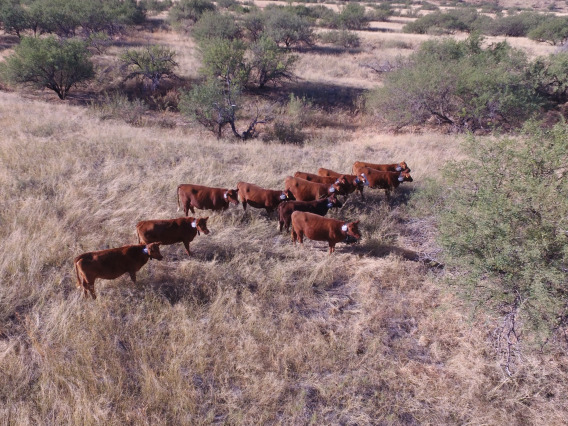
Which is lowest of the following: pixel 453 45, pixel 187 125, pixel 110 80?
pixel 187 125

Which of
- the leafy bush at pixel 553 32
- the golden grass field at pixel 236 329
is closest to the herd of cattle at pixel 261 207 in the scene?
the golden grass field at pixel 236 329

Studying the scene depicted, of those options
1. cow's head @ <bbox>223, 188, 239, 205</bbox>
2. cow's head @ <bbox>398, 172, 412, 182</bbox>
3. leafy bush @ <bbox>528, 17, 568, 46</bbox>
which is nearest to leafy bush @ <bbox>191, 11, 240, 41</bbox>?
cow's head @ <bbox>398, 172, 412, 182</bbox>

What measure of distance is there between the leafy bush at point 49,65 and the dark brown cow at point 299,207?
1668 centimetres

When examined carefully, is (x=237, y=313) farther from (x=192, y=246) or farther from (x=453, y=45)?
(x=453, y=45)

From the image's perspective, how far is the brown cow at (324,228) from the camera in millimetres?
5750

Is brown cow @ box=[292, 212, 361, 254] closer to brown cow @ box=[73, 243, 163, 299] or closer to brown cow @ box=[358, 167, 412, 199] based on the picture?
brown cow @ box=[73, 243, 163, 299]

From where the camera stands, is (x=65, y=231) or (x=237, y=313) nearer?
(x=237, y=313)

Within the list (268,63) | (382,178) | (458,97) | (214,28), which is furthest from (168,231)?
(214,28)

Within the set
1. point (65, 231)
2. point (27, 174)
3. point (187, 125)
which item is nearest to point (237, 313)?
point (65, 231)

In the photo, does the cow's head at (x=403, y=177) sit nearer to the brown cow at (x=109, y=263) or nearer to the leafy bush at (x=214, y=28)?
the brown cow at (x=109, y=263)

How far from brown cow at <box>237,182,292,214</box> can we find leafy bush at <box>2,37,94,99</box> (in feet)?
51.3

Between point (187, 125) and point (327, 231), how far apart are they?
1226 centimetres

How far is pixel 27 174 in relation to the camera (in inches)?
294

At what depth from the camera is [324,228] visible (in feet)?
19.2
